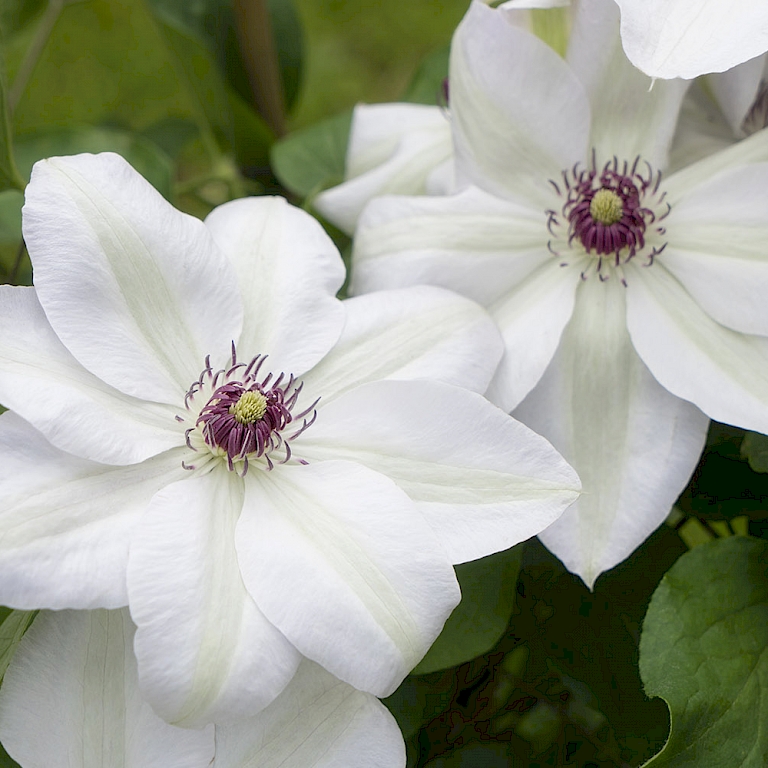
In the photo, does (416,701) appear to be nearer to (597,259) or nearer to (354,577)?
(354,577)

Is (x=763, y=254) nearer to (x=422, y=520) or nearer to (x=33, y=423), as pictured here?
(x=422, y=520)

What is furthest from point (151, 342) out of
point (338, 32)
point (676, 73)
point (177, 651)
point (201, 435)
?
point (338, 32)

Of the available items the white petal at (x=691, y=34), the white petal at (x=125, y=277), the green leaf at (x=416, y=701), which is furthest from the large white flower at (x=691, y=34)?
the green leaf at (x=416, y=701)

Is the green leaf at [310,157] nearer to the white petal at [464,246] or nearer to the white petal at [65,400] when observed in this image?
the white petal at [464,246]

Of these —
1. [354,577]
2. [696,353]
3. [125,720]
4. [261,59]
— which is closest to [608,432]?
[696,353]

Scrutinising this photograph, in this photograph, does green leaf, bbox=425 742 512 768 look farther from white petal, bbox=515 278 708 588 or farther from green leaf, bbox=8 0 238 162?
green leaf, bbox=8 0 238 162

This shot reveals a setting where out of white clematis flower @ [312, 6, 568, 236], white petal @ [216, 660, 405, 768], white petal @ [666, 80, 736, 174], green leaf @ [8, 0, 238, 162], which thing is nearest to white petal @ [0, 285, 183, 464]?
white petal @ [216, 660, 405, 768]

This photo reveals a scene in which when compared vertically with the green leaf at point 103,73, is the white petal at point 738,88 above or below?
above
